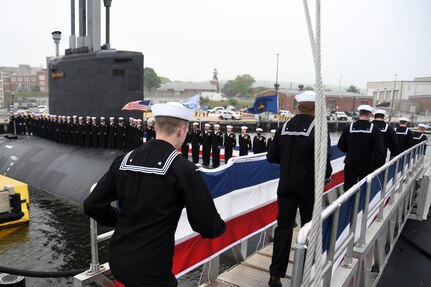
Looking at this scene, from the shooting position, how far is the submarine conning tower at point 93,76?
1354 cm

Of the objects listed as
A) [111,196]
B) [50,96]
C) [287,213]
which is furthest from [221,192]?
[50,96]

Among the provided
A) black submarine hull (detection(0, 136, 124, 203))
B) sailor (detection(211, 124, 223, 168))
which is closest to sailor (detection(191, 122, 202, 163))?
sailor (detection(211, 124, 223, 168))

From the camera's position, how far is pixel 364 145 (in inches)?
215

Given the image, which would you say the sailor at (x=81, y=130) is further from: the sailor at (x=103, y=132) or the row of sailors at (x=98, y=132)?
the sailor at (x=103, y=132)

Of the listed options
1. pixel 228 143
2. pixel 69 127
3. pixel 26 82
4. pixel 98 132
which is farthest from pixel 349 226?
pixel 26 82

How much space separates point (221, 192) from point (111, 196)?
1.73 m

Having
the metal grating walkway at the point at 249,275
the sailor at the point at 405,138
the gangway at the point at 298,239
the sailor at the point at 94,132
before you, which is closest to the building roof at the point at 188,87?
the sailor at the point at 94,132

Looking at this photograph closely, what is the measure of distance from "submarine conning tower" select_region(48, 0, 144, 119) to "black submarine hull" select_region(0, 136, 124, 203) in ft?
5.46

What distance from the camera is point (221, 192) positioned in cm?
397

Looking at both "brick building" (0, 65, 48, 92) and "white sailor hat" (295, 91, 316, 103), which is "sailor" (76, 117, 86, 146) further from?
"brick building" (0, 65, 48, 92)

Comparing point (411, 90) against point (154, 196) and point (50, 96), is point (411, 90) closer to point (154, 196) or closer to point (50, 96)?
point (50, 96)

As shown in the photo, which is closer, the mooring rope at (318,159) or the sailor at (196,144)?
the mooring rope at (318,159)

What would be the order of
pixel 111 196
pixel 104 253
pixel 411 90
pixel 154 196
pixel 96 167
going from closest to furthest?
pixel 154 196, pixel 111 196, pixel 104 253, pixel 96 167, pixel 411 90

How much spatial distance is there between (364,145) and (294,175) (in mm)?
2421
